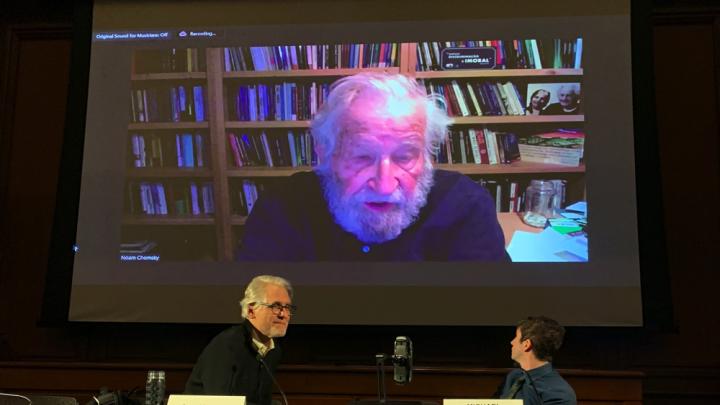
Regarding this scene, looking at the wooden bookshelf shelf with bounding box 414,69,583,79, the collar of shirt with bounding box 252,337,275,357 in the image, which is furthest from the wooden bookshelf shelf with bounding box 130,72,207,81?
the collar of shirt with bounding box 252,337,275,357

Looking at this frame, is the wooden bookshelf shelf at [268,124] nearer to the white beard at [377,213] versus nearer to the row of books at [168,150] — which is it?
the row of books at [168,150]

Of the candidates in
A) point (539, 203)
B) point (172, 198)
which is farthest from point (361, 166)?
point (172, 198)

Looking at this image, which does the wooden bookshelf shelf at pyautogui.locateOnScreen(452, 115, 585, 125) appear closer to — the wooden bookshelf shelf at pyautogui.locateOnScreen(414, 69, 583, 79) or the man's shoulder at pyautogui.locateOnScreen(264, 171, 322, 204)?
the wooden bookshelf shelf at pyautogui.locateOnScreen(414, 69, 583, 79)

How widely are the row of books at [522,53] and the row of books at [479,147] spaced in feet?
1.43

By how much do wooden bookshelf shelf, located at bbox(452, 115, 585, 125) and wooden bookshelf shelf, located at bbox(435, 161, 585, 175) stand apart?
261 millimetres

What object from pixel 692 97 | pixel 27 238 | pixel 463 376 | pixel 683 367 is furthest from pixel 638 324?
pixel 27 238

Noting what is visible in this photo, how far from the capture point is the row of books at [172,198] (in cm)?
465

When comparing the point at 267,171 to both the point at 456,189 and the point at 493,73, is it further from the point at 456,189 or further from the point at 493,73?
the point at 493,73

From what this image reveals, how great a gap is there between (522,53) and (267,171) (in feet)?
5.71

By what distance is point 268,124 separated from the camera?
4680 mm

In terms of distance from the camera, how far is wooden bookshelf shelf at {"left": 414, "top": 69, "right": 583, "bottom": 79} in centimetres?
452

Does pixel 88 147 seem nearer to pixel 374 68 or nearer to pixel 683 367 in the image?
pixel 374 68

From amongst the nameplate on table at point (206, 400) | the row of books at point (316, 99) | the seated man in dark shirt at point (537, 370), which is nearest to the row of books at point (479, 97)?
the row of books at point (316, 99)

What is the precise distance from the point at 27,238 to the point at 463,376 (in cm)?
310
